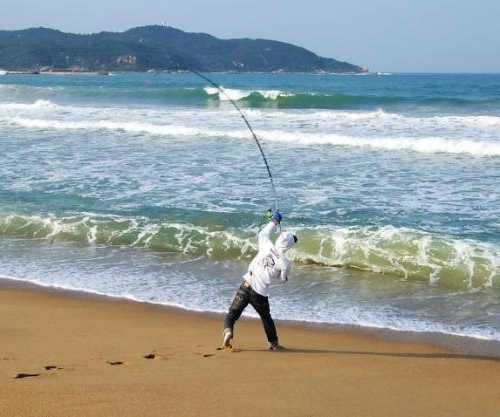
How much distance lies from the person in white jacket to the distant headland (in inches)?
3316

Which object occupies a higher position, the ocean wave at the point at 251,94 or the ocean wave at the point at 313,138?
the ocean wave at the point at 251,94

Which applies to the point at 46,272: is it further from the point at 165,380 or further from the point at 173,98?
the point at 173,98

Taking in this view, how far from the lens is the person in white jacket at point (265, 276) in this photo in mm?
6406

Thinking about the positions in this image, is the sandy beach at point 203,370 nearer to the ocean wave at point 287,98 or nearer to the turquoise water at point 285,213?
the turquoise water at point 285,213

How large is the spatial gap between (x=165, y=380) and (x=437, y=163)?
13963 millimetres

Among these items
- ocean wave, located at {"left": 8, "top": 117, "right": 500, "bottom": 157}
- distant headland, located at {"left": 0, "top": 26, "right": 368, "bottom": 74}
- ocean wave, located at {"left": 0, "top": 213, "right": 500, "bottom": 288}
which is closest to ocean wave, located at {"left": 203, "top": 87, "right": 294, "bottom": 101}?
ocean wave, located at {"left": 8, "top": 117, "right": 500, "bottom": 157}

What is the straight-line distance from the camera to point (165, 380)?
529cm

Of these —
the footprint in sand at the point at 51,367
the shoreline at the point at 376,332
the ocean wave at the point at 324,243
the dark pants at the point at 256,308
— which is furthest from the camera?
the ocean wave at the point at 324,243

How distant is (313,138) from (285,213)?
34.1ft

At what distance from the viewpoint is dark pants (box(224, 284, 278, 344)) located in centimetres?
668

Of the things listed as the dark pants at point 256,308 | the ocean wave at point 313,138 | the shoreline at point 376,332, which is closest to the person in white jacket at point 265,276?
the dark pants at point 256,308

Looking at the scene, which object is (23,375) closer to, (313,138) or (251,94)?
(313,138)

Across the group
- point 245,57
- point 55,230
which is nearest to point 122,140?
point 55,230

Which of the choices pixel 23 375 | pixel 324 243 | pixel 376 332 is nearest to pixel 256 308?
pixel 376 332
